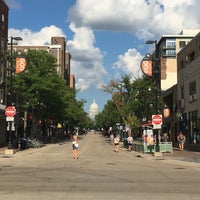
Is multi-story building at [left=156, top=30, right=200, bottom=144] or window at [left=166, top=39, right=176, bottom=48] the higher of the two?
window at [left=166, top=39, right=176, bottom=48]

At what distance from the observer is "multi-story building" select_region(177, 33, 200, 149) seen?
130ft

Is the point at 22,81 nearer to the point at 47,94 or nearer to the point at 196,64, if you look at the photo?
the point at 47,94

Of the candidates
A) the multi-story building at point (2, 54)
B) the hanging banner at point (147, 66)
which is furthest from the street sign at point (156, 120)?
the multi-story building at point (2, 54)

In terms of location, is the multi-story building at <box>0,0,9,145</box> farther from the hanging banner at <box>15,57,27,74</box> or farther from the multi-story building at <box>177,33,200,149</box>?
the multi-story building at <box>177,33,200,149</box>

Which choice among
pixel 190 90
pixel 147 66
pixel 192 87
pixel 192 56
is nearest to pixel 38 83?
pixel 190 90

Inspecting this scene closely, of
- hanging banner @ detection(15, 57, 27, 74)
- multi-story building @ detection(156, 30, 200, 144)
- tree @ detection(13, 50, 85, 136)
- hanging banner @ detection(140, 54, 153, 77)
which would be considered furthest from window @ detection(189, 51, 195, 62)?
tree @ detection(13, 50, 85, 136)

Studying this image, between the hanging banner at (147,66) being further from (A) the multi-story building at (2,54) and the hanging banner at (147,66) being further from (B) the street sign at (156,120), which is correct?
(A) the multi-story building at (2,54)

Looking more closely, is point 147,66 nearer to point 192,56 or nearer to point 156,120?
Result: point 156,120

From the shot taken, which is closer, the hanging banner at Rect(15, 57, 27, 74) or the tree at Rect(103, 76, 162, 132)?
the hanging banner at Rect(15, 57, 27, 74)

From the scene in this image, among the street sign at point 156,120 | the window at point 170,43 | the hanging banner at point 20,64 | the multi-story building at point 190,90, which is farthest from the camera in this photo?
the window at point 170,43

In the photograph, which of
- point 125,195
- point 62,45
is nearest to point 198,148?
point 125,195

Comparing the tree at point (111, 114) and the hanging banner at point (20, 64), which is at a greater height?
the hanging banner at point (20, 64)

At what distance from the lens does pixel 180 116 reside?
45.0 m

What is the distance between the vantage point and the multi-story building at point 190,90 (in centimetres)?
3956
